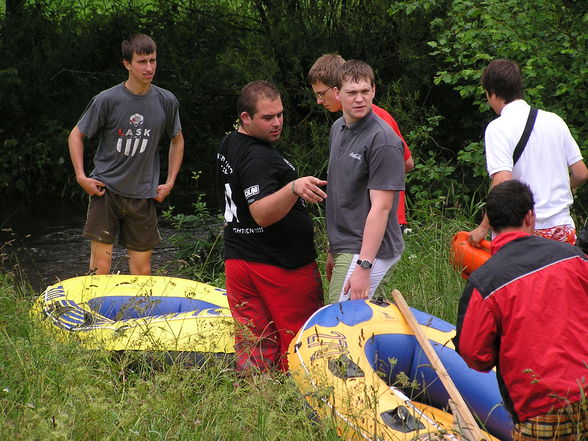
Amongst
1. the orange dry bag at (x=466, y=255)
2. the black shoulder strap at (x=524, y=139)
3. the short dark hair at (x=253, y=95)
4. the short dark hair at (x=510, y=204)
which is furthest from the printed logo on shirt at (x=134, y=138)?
the short dark hair at (x=510, y=204)

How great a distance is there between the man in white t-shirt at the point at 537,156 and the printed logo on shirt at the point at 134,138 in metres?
2.48

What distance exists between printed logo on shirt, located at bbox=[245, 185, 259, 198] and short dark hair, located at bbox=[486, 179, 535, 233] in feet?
4.20

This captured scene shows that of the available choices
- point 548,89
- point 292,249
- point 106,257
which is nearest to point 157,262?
point 106,257

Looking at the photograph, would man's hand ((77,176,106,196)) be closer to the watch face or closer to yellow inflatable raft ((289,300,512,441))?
yellow inflatable raft ((289,300,512,441))

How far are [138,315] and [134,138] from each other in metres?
1.48

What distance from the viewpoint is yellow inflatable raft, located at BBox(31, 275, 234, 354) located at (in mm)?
4340

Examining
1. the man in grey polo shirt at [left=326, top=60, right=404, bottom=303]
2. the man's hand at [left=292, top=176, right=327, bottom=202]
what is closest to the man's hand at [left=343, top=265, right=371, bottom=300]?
the man in grey polo shirt at [left=326, top=60, right=404, bottom=303]

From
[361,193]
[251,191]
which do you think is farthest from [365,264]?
[251,191]

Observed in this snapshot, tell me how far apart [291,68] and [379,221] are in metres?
6.86

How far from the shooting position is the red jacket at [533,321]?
123 inches

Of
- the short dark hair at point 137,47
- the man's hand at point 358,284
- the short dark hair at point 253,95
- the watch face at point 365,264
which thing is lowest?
the man's hand at point 358,284

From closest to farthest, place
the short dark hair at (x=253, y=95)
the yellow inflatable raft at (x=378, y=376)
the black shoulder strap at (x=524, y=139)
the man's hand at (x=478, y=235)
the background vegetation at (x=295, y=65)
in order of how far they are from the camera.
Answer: the yellow inflatable raft at (x=378, y=376) → the short dark hair at (x=253, y=95) → the black shoulder strap at (x=524, y=139) → the man's hand at (x=478, y=235) → the background vegetation at (x=295, y=65)

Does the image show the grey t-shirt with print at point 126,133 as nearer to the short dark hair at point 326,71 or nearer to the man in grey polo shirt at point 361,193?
the short dark hair at point 326,71

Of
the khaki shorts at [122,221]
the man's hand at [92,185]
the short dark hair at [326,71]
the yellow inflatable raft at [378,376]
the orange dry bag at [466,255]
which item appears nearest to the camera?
the yellow inflatable raft at [378,376]
